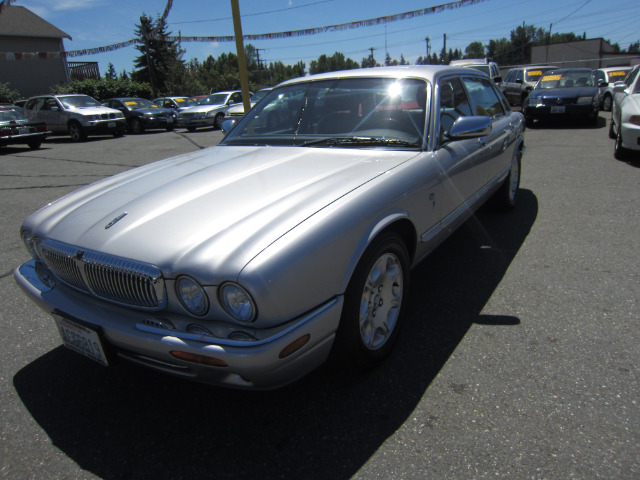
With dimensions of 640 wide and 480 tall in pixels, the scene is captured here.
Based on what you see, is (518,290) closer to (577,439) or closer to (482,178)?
(482,178)

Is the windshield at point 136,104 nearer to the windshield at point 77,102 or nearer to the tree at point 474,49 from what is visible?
the windshield at point 77,102

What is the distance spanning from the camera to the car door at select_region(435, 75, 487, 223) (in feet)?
9.70

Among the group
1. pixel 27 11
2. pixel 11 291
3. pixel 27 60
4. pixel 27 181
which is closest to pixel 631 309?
pixel 11 291

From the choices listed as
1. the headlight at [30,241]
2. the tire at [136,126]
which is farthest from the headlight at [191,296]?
the tire at [136,126]

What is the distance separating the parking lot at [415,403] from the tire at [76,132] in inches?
574

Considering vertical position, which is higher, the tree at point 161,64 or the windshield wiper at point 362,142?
the tree at point 161,64

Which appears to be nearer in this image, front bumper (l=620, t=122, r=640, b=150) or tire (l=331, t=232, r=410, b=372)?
tire (l=331, t=232, r=410, b=372)

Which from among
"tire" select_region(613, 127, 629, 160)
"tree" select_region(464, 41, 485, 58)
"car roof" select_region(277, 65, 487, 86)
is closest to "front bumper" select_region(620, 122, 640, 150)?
"tire" select_region(613, 127, 629, 160)

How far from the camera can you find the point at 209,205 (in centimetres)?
214

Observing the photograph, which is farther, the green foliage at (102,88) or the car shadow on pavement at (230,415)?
the green foliage at (102,88)

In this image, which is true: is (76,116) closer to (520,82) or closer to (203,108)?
(203,108)

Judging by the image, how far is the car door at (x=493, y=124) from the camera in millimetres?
3805

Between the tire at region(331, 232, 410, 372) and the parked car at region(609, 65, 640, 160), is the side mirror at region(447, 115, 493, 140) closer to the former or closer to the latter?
the tire at region(331, 232, 410, 372)

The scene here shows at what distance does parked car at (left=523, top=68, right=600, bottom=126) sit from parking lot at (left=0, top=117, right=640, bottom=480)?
368 inches
